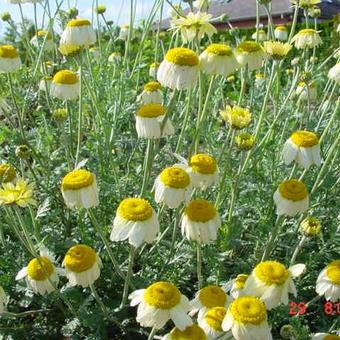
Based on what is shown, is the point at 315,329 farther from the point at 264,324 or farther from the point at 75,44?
the point at 75,44

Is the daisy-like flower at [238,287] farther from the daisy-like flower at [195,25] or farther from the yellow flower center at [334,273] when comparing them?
the daisy-like flower at [195,25]

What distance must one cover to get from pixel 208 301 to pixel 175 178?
0.33 metres

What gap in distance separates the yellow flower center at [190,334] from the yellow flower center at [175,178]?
0.39 meters

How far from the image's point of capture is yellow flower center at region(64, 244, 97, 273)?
1.55 m

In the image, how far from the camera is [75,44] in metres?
2.19

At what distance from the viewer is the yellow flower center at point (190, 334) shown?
4.50ft

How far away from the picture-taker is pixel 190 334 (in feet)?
4.52

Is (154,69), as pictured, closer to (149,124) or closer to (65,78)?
(65,78)

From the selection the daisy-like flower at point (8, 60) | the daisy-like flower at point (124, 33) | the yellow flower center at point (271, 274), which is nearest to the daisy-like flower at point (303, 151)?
the yellow flower center at point (271, 274)

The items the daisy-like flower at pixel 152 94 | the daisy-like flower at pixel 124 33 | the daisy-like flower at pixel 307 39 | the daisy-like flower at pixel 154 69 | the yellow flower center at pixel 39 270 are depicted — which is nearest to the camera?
the yellow flower center at pixel 39 270

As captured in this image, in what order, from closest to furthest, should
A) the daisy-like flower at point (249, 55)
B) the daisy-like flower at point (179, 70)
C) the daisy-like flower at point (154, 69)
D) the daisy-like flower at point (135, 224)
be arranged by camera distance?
the daisy-like flower at point (135, 224), the daisy-like flower at point (179, 70), the daisy-like flower at point (249, 55), the daisy-like flower at point (154, 69)

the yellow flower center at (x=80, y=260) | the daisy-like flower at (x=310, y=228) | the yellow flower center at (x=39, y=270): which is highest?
the yellow flower center at (x=80, y=260)

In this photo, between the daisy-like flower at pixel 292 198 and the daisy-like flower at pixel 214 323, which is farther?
the daisy-like flower at pixel 292 198

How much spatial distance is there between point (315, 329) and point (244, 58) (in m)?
0.97
